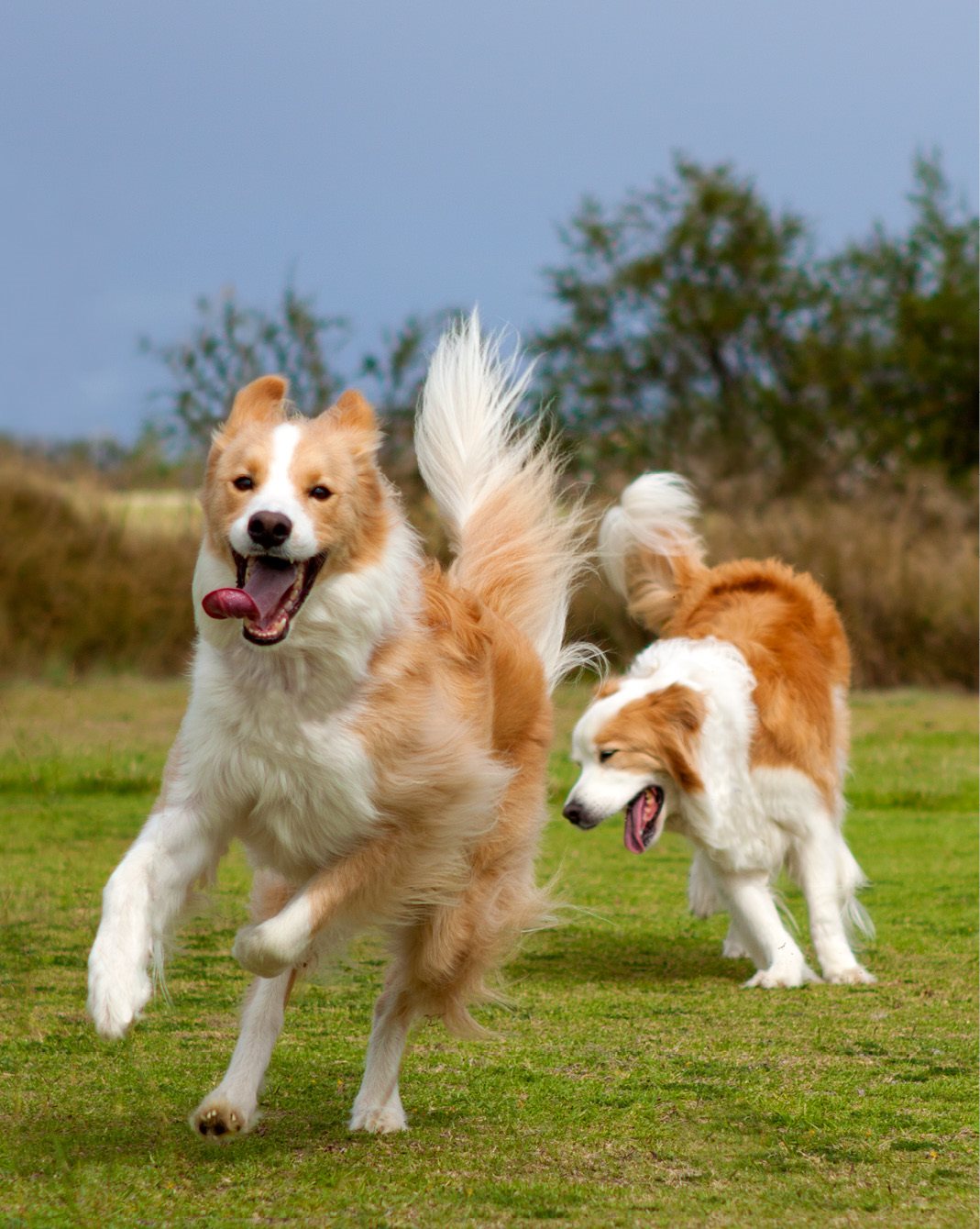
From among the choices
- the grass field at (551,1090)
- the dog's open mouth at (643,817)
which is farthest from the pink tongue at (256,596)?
the dog's open mouth at (643,817)

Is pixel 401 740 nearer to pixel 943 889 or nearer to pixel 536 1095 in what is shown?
pixel 536 1095

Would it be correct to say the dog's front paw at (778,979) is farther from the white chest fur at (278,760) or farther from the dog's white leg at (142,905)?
the dog's white leg at (142,905)

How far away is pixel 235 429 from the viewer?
368 centimetres

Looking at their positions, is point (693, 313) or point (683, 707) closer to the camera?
point (683, 707)

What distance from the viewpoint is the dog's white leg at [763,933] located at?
546 cm

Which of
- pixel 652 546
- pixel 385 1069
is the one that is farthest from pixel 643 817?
pixel 385 1069

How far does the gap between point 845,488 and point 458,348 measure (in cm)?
2493

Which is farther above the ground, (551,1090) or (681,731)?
(681,731)

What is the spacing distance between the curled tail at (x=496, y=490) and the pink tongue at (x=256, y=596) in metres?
1.27

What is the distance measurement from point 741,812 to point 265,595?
9.24ft

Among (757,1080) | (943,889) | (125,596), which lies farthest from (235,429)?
(125,596)

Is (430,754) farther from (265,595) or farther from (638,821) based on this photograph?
(638,821)

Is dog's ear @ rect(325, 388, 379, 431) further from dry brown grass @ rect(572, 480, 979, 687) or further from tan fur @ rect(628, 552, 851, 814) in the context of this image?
dry brown grass @ rect(572, 480, 979, 687)

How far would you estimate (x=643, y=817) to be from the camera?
19.1 feet
